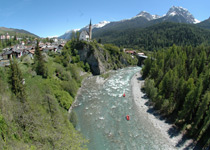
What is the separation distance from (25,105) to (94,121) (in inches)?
493

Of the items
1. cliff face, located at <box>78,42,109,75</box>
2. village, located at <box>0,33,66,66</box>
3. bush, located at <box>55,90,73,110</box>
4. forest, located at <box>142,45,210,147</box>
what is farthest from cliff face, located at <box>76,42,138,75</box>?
bush, located at <box>55,90,73,110</box>

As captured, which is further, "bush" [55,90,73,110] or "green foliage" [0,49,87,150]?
"bush" [55,90,73,110]

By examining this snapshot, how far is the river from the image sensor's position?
2039cm

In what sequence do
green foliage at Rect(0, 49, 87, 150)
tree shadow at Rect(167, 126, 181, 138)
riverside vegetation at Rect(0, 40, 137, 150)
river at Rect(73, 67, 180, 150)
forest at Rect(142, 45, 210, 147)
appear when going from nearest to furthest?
green foliage at Rect(0, 49, 87, 150)
riverside vegetation at Rect(0, 40, 137, 150)
forest at Rect(142, 45, 210, 147)
river at Rect(73, 67, 180, 150)
tree shadow at Rect(167, 126, 181, 138)

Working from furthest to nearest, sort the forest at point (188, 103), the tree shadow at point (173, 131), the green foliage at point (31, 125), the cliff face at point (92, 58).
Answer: the cliff face at point (92, 58) < the tree shadow at point (173, 131) < the forest at point (188, 103) < the green foliage at point (31, 125)

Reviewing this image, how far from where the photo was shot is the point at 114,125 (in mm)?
24719

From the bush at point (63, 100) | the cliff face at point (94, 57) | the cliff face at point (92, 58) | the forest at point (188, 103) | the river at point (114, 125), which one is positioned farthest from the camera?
the cliff face at point (94, 57)

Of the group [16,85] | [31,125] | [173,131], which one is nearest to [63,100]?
[16,85]

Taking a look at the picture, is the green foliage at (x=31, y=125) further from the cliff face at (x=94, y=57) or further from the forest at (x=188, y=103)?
the cliff face at (x=94, y=57)

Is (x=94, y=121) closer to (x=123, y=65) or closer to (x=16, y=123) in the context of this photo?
(x=16, y=123)

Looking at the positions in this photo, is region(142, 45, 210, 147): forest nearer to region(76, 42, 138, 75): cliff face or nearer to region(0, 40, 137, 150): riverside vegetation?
region(0, 40, 137, 150): riverside vegetation

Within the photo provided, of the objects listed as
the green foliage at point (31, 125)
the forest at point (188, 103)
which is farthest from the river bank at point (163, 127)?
the green foliage at point (31, 125)

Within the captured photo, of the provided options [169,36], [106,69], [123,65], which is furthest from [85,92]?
[169,36]

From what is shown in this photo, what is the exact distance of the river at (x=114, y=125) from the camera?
20391 mm
